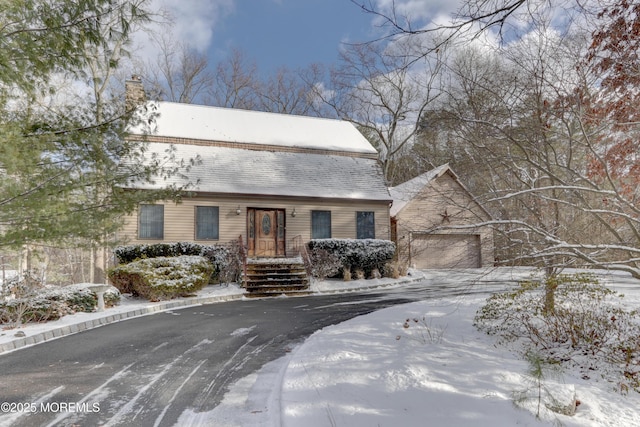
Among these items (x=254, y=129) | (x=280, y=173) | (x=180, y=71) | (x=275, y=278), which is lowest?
(x=275, y=278)

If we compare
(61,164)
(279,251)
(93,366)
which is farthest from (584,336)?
(279,251)

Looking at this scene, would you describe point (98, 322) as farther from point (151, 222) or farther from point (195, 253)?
point (151, 222)

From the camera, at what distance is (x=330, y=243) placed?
15945 millimetres

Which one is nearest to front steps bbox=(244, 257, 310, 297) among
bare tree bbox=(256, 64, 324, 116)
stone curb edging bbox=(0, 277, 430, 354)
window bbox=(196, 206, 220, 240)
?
stone curb edging bbox=(0, 277, 430, 354)

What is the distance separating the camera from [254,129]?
19.8m

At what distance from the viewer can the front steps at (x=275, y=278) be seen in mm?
12945

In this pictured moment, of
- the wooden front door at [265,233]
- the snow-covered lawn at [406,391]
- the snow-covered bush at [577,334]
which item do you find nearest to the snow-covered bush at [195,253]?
the wooden front door at [265,233]

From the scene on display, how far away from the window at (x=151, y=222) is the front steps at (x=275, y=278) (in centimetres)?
379

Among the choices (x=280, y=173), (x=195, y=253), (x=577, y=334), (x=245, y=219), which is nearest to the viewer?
(x=577, y=334)

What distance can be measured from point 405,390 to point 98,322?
275 inches

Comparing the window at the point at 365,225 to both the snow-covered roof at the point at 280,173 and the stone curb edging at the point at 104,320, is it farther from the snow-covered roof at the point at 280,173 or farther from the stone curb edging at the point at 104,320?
the stone curb edging at the point at 104,320

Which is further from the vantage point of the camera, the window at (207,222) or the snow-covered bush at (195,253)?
the window at (207,222)

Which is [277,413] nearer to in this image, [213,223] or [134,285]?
[134,285]

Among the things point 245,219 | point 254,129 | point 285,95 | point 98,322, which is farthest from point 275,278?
point 285,95
